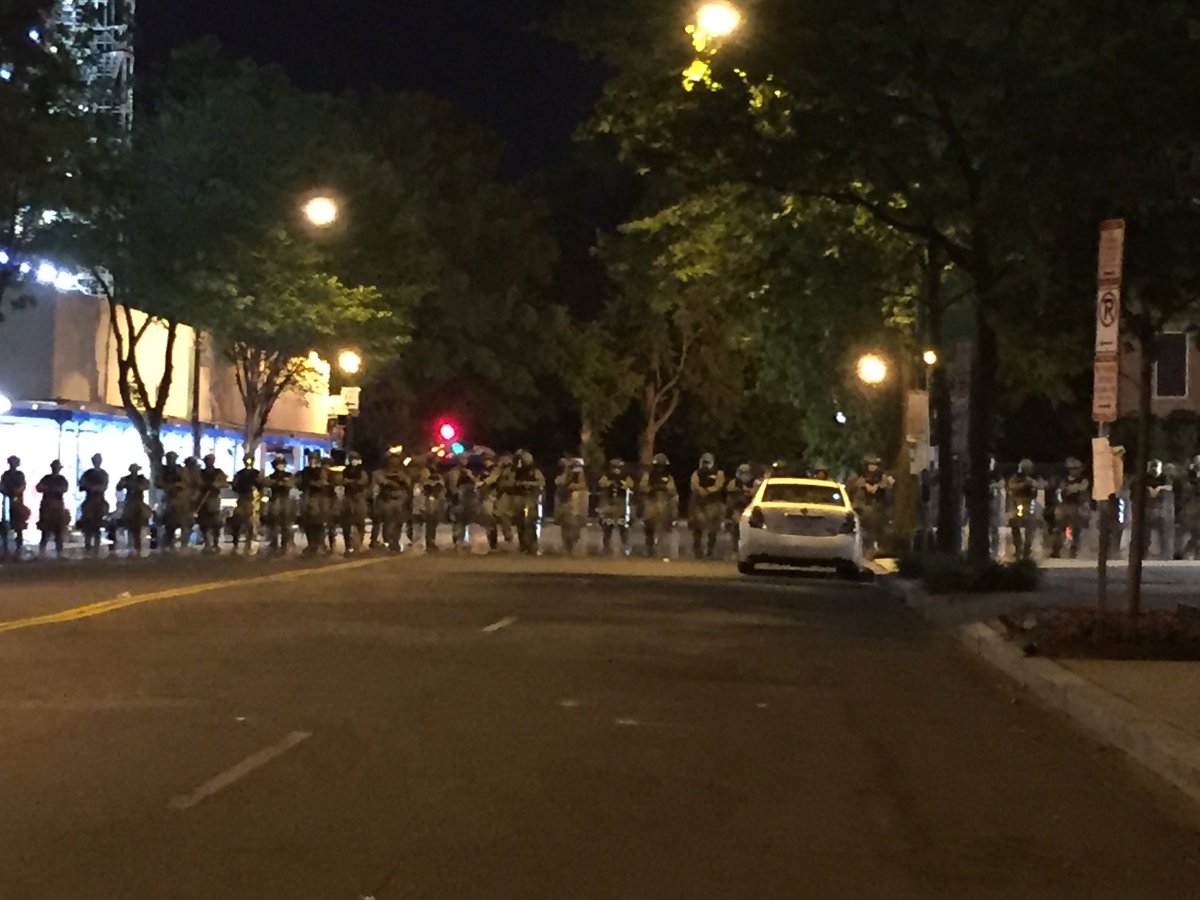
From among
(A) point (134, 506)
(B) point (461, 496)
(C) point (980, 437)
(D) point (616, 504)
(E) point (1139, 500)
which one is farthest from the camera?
(B) point (461, 496)

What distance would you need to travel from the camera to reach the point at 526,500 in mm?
36156

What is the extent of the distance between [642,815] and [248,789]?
6.43 feet

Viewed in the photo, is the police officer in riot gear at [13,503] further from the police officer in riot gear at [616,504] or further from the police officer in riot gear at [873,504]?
the police officer in riot gear at [873,504]

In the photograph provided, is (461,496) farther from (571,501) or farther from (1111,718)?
(1111,718)

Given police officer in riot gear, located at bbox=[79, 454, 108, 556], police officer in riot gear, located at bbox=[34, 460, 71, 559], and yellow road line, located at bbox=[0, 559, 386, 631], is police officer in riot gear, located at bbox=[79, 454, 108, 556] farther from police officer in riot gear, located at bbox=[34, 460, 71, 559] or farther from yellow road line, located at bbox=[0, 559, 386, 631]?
yellow road line, located at bbox=[0, 559, 386, 631]

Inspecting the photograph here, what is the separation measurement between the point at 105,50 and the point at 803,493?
16.9m

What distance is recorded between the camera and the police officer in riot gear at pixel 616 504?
3753 centimetres

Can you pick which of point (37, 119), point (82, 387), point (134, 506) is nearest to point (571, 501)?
point (134, 506)

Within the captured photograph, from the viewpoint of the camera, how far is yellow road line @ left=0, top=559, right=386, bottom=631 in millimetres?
17875

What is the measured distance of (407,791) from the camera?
960cm

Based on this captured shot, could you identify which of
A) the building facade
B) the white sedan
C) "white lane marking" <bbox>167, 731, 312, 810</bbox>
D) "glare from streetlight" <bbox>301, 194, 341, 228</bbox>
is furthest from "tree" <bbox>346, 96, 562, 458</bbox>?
"white lane marking" <bbox>167, 731, 312, 810</bbox>

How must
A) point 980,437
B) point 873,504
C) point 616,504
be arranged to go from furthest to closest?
1. point 616,504
2. point 873,504
3. point 980,437

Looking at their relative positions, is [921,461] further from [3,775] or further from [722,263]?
[3,775]

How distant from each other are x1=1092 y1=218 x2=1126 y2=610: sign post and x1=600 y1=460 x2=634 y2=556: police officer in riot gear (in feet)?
68.8
